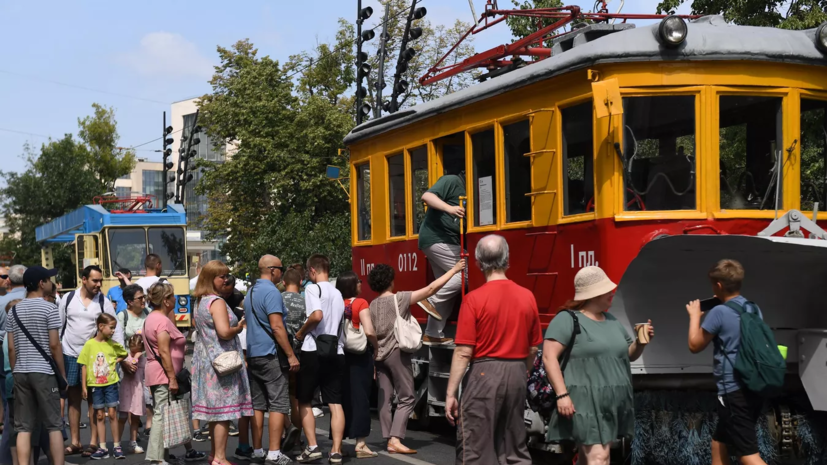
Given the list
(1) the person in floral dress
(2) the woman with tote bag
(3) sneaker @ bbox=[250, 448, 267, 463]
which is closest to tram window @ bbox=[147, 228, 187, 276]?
(3) sneaker @ bbox=[250, 448, 267, 463]

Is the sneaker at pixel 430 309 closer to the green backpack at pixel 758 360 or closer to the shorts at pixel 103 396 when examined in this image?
the shorts at pixel 103 396

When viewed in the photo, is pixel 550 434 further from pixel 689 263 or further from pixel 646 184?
pixel 646 184

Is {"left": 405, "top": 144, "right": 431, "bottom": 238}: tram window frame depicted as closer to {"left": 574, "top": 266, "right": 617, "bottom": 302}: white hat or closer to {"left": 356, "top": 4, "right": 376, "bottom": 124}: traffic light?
{"left": 574, "top": 266, "right": 617, "bottom": 302}: white hat

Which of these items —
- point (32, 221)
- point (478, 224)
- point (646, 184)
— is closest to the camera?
point (646, 184)

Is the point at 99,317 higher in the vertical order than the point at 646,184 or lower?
lower

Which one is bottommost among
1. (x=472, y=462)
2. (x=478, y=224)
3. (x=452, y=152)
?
(x=472, y=462)

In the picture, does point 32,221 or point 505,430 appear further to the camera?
point 32,221

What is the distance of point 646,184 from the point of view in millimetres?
7965

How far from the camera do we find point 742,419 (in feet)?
20.9

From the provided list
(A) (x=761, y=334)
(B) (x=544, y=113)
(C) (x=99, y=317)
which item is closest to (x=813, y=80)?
(B) (x=544, y=113)

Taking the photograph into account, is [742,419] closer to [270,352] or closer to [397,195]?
[270,352]

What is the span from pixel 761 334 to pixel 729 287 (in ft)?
1.17

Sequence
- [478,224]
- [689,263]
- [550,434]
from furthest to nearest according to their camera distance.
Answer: [478,224], [689,263], [550,434]

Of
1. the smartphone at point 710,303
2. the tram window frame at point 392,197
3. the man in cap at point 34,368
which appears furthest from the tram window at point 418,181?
the smartphone at point 710,303
